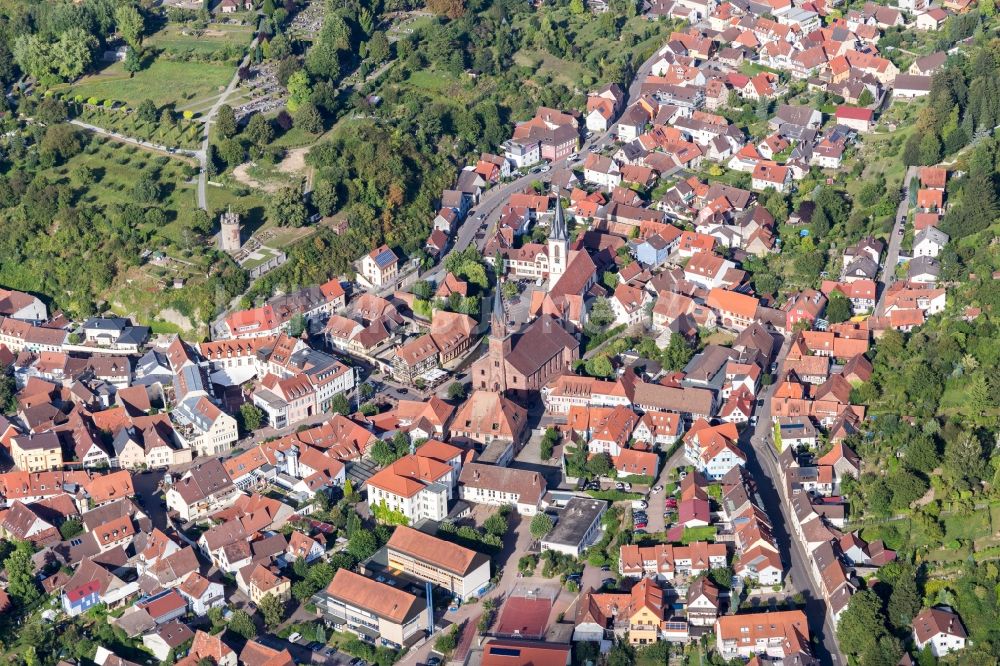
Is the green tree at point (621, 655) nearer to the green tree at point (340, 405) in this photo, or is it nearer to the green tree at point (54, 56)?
the green tree at point (340, 405)

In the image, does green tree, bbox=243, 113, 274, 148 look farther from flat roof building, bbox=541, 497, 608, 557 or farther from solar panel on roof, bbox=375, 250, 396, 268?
flat roof building, bbox=541, 497, 608, 557

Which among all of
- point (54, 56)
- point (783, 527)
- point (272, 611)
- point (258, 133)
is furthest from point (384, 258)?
point (54, 56)

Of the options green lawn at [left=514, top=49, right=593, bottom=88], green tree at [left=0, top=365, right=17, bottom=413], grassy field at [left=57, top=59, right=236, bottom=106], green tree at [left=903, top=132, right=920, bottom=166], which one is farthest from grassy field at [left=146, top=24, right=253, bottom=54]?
green tree at [left=903, top=132, right=920, bottom=166]

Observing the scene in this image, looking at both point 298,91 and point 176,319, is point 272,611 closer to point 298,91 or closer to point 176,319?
point 176,319

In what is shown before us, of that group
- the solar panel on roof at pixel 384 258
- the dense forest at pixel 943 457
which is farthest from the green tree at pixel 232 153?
the dense forest at pixel 943 457

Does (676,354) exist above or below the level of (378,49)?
below

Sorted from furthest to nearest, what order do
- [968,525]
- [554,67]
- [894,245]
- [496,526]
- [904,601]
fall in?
[554,67] → [894,245] → [496,526] → [968,525] → [904,601]
